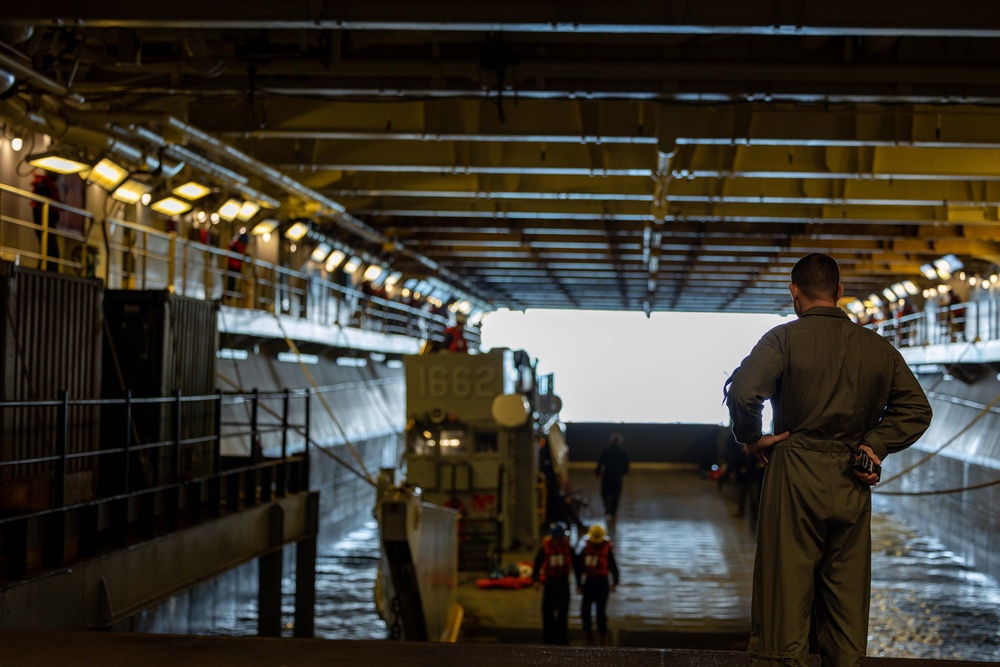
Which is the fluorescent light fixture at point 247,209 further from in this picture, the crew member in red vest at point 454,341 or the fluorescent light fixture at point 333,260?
the fluorescent light fixture at point 333,260

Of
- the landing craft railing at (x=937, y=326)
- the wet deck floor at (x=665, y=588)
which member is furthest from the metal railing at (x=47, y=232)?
the landing craft railing at (x=937, y=326)

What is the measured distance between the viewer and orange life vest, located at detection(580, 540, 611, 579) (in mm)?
13789

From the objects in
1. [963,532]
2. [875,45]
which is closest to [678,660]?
[875,45]

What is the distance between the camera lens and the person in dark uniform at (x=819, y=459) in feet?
13.0

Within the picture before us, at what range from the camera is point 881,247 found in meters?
27.0

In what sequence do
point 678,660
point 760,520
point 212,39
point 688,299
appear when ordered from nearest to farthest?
point 760,520
point 678,660
point 212,39
point 688,299

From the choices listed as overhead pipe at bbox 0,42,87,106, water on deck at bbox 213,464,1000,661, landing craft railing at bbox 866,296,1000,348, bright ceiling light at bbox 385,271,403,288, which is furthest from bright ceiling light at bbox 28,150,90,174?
landing craft railing at bbox 866,296,1000,348

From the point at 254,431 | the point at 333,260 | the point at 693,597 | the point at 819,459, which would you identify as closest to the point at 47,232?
the point at 254,431

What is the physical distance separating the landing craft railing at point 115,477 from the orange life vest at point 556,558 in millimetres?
3204

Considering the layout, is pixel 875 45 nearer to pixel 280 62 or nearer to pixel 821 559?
Result: pixel 280 62

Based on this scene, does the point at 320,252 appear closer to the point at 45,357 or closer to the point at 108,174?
the point at 108,174

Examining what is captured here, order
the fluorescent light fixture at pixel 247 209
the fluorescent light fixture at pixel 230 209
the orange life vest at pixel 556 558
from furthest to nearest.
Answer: the fluorescent light fixture at pixel 247 209 < the fluorescent light fixture at pixel 230 209 < the orange life vest at pixel 556 558

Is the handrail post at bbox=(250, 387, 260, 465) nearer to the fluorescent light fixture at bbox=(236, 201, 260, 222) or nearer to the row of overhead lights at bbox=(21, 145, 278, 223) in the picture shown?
the row of overhead lights at bbox=(21, 145, 278, 223)

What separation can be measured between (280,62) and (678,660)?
775 centimetres
